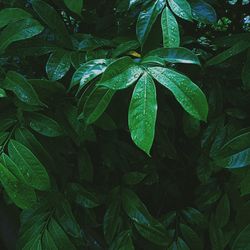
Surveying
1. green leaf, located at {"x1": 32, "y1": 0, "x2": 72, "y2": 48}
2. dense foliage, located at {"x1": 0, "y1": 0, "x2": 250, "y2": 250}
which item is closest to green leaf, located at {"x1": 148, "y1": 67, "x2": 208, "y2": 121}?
dense foliage, located at {"x1": 0, "y1": 0, "x2": 250, "y2": 250}

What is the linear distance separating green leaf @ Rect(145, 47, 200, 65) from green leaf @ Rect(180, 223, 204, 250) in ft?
1.72

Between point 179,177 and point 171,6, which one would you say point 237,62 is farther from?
point 179,177

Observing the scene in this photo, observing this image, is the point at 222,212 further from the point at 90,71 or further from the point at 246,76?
the point at 90,71

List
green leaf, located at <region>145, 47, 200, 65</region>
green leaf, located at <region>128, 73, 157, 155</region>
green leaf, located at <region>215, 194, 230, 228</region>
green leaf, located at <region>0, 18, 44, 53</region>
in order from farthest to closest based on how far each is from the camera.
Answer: green leaf, located at <region>215, 194, 230, 228</region>, green leaf, located at <region>0, 18, 44, 53</region>, green leaf, located at <region>145, 47, 200, 65</region>, green leaf, located at <region>128, 73, 157, 155</region>

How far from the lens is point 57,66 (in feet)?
3.08

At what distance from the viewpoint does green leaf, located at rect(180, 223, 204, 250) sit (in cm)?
109

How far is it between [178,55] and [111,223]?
0.53 metres

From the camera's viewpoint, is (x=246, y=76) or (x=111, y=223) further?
(x=111, y=223)

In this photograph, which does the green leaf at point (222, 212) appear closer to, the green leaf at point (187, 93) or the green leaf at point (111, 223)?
the green leaf at point (111, 223)

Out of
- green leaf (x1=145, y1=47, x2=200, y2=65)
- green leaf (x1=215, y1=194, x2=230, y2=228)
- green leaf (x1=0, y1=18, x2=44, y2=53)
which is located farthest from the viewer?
green leaf (x1=215, y1=194, x2=230, y2=228)

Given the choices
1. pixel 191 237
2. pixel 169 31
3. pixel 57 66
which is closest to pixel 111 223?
pixel 191 237

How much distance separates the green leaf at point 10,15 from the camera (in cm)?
90

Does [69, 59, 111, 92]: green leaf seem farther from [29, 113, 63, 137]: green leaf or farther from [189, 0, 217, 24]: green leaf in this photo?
[189, 0, 217, 24]: green leaf

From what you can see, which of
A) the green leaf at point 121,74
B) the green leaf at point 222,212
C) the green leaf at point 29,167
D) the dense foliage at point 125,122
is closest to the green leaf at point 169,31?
the dense foliage at point 125,122
